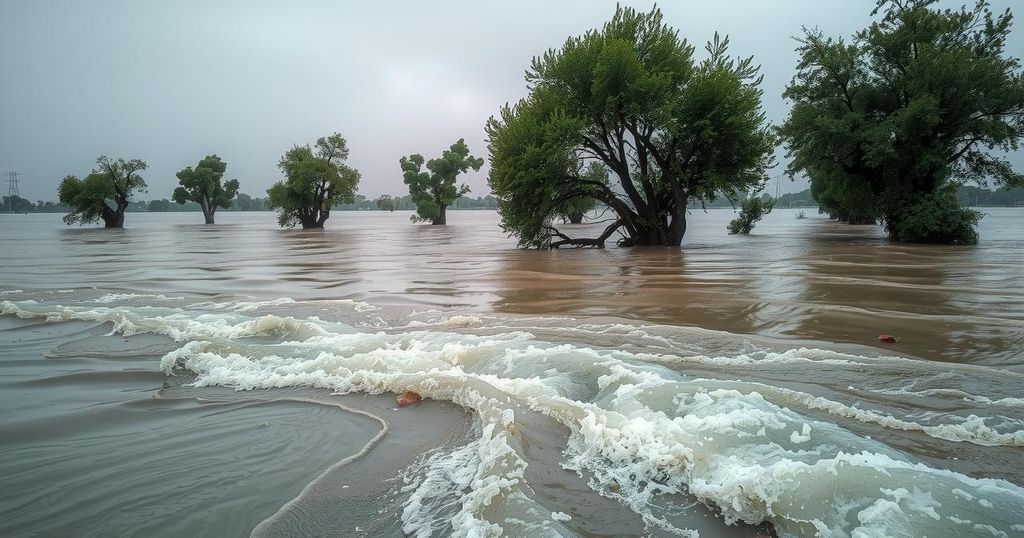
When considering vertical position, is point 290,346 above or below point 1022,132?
below

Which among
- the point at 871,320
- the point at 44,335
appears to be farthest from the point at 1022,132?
the point at 44,335

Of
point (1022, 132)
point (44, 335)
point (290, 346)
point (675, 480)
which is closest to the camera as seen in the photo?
point (675, 480)

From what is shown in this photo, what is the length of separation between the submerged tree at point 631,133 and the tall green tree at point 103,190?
156ft

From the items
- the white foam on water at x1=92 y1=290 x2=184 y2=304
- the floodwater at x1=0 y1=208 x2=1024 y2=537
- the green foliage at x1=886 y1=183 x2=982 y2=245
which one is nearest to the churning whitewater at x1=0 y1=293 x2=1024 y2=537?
the floodwater at x1=0 y1=208 x2=1024 y2=537

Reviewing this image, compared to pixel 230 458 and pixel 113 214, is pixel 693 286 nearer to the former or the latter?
pixel 230 458

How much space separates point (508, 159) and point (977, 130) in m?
18.0

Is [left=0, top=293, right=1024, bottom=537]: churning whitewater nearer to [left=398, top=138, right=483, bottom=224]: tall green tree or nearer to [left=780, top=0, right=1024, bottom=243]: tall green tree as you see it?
[left=780, top=0, right=1024, bottom=243]: tall green tree

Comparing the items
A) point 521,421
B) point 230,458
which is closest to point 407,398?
point 521,421

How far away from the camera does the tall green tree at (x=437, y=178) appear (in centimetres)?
5162

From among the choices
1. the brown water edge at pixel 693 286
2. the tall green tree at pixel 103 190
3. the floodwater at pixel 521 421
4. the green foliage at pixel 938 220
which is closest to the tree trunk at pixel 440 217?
the tall green tree at pixel 103 190

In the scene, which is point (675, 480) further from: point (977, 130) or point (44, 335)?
point (977, 130)

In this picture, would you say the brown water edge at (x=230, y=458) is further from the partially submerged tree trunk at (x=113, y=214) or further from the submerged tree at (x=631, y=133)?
the partially submerged tree trunk at (x=113, y=214)

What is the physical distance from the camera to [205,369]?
4004 mm

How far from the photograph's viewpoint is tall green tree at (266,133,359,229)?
46969mm
